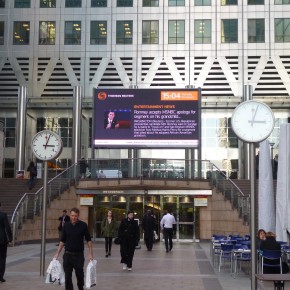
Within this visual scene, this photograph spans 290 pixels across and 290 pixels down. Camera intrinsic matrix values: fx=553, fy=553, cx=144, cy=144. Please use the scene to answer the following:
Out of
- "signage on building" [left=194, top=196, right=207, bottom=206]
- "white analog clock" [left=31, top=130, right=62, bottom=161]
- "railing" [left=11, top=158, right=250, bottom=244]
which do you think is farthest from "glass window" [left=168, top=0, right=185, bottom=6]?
"white analog clock" [left=31, top=130, right=62, bottom=161]

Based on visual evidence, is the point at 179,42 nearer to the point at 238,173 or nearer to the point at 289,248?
the point at 238,173

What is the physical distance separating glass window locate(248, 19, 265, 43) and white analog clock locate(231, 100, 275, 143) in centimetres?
3949

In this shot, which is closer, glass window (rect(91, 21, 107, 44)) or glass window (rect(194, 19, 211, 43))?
glass window (rect(194, 19, 211, 43))

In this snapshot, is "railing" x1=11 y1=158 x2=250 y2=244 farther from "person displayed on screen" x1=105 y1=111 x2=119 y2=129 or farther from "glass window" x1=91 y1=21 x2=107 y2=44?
"glass window" x1=91 y1=21 x2=107 y2=44

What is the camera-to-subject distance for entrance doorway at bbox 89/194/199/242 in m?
30.5

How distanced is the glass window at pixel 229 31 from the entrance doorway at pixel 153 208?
20.9 metres

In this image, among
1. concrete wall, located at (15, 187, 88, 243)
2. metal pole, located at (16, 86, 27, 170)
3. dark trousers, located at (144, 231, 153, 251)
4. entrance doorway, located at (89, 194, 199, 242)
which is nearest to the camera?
dark trousers, located at (144, 231, 153, 251)

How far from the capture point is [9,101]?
4803 centimetres

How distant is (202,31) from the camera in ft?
157

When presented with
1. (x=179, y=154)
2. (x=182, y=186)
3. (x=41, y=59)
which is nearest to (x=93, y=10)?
(x=41, y=59)

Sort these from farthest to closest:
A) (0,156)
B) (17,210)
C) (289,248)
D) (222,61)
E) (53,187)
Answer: (222,61) → (0,156) → (53,187) → (17,210) → (289,248)

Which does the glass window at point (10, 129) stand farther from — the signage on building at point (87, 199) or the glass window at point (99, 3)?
the signage on building at point (87, 199)

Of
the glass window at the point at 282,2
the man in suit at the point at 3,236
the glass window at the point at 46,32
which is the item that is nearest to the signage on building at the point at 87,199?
the man in suit at the point at 3,236

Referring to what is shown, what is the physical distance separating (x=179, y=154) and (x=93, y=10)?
14871 mm
